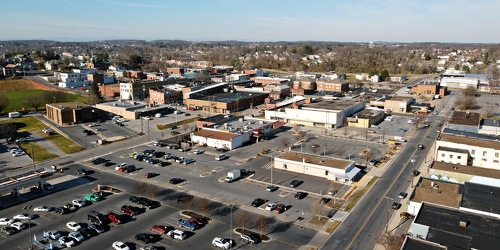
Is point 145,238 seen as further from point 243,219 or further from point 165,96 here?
point 165,96

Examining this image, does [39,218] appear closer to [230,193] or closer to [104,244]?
[104,244]

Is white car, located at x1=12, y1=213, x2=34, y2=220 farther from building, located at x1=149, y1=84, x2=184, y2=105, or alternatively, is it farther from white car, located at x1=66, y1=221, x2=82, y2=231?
building, located at x1=149, y1=84, x2=184, y2=105

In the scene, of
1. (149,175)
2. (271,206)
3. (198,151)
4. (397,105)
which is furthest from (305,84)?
(271,206)

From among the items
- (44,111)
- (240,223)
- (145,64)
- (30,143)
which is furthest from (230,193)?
(145,64)

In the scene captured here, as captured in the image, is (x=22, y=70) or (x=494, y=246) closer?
(x=494, y=246)

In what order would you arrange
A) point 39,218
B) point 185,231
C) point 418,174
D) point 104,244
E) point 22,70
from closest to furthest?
point 104,244 → point 185,231 → point 39,218 → point 418,174 → point 22,70

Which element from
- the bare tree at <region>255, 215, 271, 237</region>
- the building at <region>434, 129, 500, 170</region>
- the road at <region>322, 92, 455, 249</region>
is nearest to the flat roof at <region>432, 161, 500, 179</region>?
the road at <region>322, 92, 455, 249</region>
